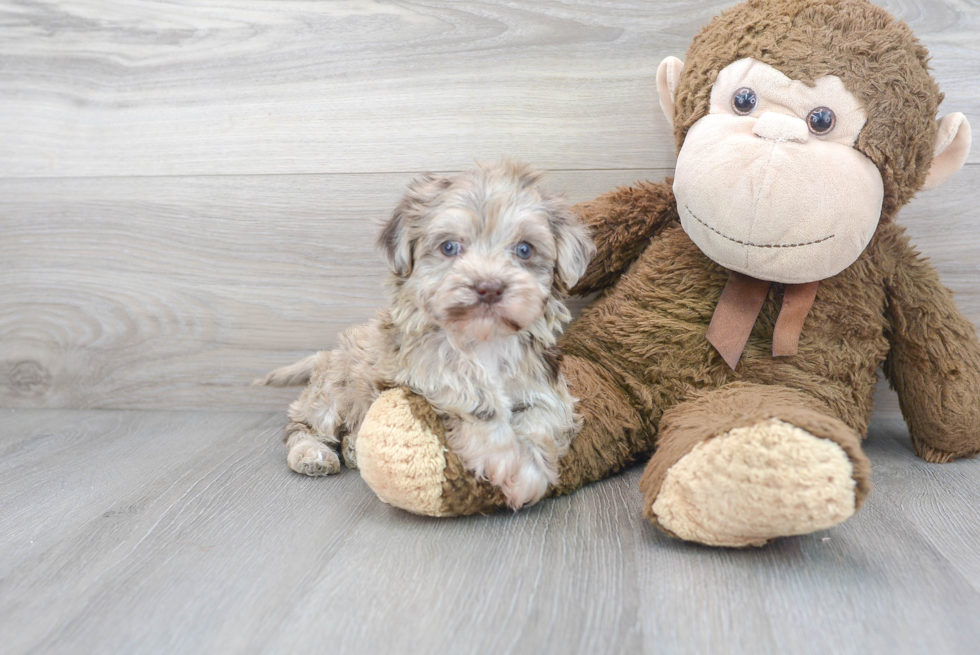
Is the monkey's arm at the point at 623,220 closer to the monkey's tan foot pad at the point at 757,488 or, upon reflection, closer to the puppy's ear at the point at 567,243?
the puppy's ear at the point at 567,243

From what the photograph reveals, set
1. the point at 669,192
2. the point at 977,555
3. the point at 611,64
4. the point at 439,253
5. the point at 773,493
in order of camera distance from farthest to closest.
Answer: the point at 611,64, the point at 669,192, the point at 439,253, the point at 977,555, the point at 773,493

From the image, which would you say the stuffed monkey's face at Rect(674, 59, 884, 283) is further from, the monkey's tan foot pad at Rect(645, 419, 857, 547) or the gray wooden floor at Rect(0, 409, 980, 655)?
the gray wooden floor at Rect(0, 409, 980, 655)

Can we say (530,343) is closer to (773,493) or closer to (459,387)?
(459,387)

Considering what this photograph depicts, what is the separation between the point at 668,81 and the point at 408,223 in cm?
83

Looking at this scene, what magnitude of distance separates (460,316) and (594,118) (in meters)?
0.98

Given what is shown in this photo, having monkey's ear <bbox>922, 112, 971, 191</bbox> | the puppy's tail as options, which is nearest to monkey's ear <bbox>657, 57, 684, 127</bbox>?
monkey's ear <bbox>922, 112, 971, 191</bbox>

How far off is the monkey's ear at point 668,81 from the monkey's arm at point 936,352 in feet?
2.27

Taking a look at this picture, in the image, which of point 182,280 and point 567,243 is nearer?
point 567,243

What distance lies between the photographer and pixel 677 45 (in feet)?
6.79

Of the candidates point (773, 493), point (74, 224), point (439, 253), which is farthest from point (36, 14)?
point (773, 493)

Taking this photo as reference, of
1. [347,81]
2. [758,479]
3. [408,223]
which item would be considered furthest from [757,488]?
[347,81]

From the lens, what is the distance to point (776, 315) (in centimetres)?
181

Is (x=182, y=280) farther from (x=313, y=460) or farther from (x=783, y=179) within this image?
(x=783, y=179)

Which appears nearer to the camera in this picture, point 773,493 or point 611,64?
point 773,493
